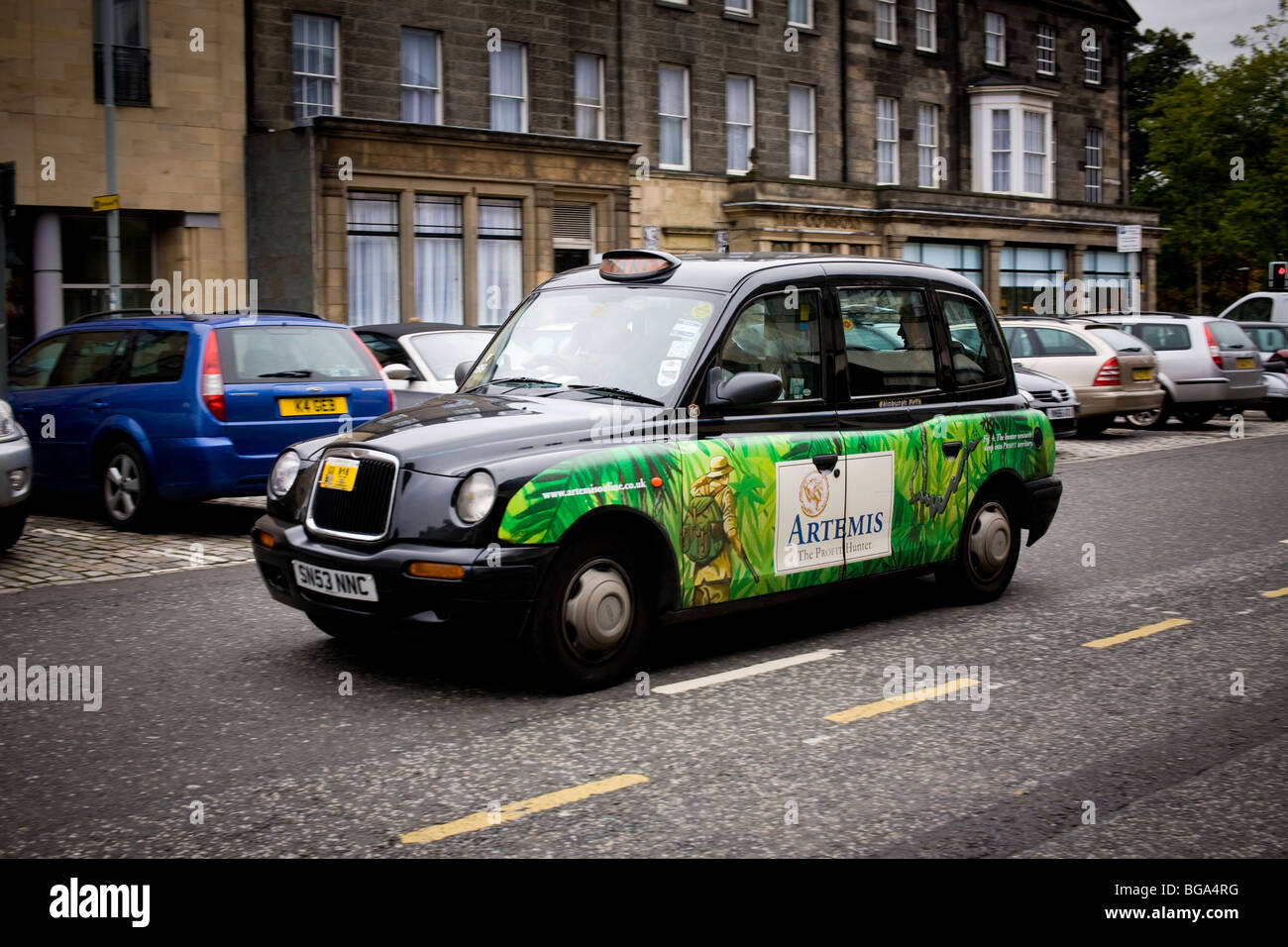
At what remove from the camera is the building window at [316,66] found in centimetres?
2547

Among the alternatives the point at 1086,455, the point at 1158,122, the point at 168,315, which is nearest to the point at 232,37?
the point at 168,315

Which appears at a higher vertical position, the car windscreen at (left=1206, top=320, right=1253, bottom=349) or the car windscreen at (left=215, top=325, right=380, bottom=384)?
the car windscreen at (left=1206, top=320, right=1253, bottom=349)

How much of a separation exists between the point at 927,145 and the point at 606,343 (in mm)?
35225

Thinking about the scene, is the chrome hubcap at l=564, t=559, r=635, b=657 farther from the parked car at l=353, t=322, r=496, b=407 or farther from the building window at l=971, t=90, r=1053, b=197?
the building window at l=971, t=90, r=1053, b=197

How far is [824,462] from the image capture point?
693 centimetres

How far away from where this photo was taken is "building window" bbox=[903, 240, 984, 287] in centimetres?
3781

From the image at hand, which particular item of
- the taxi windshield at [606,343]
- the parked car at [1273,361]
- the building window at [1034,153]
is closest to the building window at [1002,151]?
the building window at [1034,153]

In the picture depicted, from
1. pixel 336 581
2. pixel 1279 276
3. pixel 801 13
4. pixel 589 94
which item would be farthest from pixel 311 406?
pixel 1279 276

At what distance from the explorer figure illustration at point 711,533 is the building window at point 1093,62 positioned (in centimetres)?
4338

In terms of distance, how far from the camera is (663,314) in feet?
22.1

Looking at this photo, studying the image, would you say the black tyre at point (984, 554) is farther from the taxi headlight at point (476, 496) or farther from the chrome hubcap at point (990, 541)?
the taxi headlight at point (476, 496)

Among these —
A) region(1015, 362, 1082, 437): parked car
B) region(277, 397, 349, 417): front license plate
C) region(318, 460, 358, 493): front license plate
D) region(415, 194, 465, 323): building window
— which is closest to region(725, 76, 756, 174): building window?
region(415, 194, 465, 323): building window

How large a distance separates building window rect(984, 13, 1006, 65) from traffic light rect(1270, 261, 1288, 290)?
1195cm
